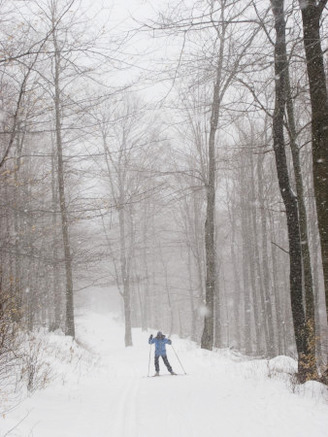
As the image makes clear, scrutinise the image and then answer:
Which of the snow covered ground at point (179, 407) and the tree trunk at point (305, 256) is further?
the tree trunk at point (305, 256)

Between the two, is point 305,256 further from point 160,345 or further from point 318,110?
point 160,345

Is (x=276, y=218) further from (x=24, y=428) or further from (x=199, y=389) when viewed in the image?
(x=24, y=428)

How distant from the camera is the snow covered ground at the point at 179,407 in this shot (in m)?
5.50

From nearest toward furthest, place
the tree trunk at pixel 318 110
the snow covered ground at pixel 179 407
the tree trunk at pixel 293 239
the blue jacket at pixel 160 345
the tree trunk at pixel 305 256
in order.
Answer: the snow covered ground at pixel 179 407 → the tree trunk at pixel 318 110 → the tree trunk at pixel 305 256 → the tree trunk at pixel 293 239 → the blue jacket at pixel 160 345

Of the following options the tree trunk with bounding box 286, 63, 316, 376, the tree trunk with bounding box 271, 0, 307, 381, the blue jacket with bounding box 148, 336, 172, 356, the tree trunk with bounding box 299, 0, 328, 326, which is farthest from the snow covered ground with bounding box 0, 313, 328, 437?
the tree trunk with bounding box 299, 0, 328, 326

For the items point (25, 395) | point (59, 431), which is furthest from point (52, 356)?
point (59, 431)

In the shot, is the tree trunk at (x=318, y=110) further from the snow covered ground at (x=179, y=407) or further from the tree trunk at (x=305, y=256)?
the snow covered ground at (x=179, y=407)

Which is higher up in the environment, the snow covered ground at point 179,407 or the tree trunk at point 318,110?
the tree trunk at point 318,110

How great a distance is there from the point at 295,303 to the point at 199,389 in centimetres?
285

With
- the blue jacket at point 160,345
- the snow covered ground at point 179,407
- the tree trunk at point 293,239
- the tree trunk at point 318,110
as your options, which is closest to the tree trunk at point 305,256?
the tree trunk at point 293,239

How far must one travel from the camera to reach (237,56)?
19.3 feet

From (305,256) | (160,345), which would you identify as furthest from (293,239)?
(160,345)

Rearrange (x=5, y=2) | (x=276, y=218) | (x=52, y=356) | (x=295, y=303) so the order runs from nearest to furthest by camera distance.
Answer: (x=5, y=2)
(x=295, y=303)
(x=52, y=356)
(x=276, y=218)

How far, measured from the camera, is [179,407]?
23.2ft
